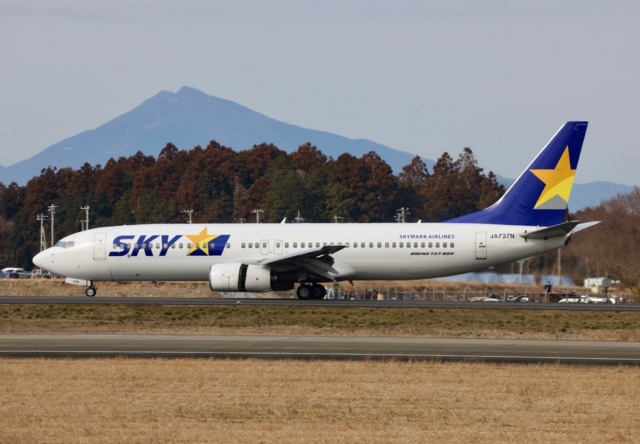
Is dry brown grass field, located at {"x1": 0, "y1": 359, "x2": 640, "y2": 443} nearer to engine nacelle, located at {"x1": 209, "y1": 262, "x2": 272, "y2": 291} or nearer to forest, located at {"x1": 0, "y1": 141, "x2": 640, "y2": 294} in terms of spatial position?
engine nacelle, located at {"x1": 209, "y1": 262, "x2": 272, "y2": 291}

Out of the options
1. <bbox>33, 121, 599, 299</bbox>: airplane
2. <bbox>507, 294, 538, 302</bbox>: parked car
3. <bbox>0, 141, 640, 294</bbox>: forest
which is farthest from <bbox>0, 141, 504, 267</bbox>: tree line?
<bbox>33, 121, 599, 299</bbox>: airplane

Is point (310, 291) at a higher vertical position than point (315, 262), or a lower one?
lower

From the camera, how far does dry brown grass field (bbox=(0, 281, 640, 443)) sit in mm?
13828

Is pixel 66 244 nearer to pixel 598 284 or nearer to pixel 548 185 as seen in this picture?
pixel 548 185

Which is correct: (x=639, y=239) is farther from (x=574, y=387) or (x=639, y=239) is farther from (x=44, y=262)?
(x=574, y=387)

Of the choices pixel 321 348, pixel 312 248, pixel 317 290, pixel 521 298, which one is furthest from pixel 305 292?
pixel 321 348

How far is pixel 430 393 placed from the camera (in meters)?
17.3

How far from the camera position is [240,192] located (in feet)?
374

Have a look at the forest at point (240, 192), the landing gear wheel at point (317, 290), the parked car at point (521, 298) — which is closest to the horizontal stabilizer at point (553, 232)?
the landing gear wheel at point (317, 290)

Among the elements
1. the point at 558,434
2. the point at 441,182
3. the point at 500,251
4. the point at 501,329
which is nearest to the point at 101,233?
the point at 500,251

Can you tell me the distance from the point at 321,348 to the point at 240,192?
9011 centimetres

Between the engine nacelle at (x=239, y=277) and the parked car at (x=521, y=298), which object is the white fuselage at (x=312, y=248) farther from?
the parked car at (x=521, y=298)

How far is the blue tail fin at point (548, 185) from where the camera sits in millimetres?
42188

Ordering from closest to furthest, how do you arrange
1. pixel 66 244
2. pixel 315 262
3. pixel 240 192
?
pixel 315 262 < pixel 66 244 < pixel 240 192
